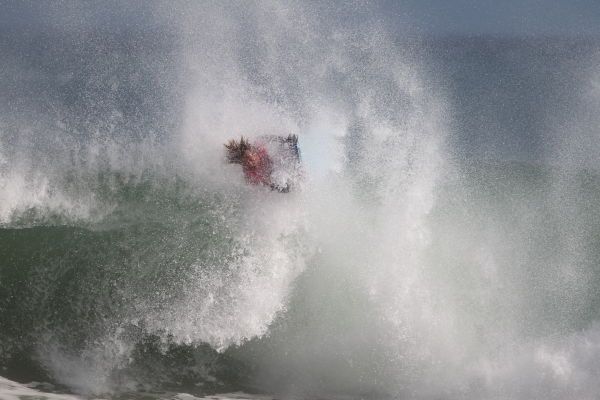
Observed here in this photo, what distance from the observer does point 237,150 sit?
10016 millimetres

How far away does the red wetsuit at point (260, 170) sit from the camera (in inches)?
401

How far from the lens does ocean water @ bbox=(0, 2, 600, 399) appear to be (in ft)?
30.7

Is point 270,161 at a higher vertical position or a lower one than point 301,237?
higher

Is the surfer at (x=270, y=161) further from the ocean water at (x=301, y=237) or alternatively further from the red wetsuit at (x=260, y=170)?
the ocean water at (x=301, y=237)

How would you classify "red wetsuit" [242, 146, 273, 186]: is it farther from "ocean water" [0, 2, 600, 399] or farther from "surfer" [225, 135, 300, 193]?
"ocean water" [0, 2, 600, 399]

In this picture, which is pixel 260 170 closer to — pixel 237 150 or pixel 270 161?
pixel 270 161

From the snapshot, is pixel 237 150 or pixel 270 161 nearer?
pixel 237 150

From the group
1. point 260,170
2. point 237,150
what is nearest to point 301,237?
point 260,170

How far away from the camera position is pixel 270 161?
33.7 ft

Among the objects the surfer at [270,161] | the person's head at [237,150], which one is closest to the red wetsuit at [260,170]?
the surfer at [270,161]

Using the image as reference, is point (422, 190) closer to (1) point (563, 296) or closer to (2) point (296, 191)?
(2) point (296, 191)

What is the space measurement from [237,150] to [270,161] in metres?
0.78

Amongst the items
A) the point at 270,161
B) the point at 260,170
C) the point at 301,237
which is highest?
the point at 270,161

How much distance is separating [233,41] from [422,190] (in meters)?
7.32
